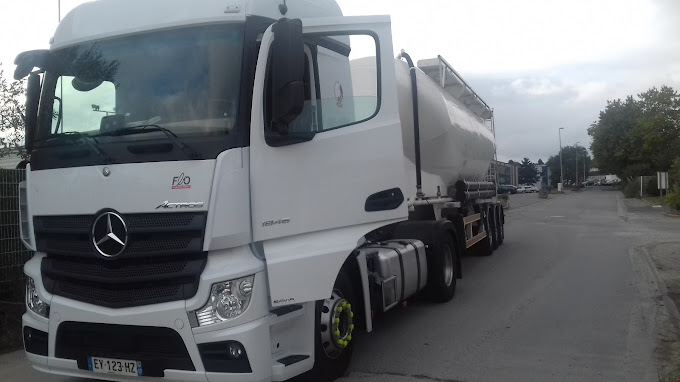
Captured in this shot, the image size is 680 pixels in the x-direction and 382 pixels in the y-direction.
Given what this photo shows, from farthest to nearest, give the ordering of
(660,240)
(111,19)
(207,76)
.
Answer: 1. (660,240)
2. (111,19)
3. (207,76)

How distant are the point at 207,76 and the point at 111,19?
3.74ft

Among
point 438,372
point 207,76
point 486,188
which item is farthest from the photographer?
point 486,188

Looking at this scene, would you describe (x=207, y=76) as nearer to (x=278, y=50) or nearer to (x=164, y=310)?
(x=278, y=50)

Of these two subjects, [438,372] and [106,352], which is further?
[438,372]

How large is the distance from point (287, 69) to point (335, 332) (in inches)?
87.2

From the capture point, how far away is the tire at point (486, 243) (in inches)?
528

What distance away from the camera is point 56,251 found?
15.2ft

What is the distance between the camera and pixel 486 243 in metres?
13.8

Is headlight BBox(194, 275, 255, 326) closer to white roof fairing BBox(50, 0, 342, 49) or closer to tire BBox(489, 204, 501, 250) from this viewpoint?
white roof fairing BBox(50, 0, 342, 49)

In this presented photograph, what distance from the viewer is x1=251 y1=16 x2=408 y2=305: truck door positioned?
4.46 m

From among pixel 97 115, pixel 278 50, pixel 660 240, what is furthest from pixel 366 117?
pixel 660 240

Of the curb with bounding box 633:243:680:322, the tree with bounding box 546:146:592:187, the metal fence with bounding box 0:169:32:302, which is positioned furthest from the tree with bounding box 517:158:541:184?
the metal fence with bounding box 0:169:32:302

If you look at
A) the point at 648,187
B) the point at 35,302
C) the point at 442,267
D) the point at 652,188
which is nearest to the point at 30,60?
the point at 35,302

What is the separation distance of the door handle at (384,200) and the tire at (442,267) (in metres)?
2.75
